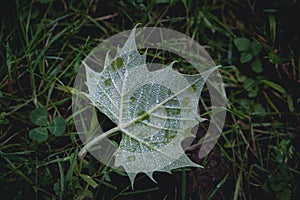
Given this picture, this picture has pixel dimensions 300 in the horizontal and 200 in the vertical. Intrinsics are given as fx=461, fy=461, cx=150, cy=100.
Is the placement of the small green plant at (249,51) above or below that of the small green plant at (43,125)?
above

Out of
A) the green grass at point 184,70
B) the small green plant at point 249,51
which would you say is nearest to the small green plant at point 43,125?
the green grass at point 184,70

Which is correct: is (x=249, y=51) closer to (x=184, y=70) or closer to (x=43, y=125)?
(x=184, y=70)

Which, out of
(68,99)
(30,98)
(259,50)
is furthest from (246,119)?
(30,98)

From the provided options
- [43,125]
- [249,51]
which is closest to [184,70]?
[249,51]

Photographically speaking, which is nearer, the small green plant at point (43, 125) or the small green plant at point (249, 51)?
the small green plant at point (43, 125)

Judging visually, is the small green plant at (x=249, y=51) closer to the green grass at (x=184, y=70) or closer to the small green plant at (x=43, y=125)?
the green grass at (x=184, y=70)

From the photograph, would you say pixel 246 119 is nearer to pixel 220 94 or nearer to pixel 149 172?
pixel 220 94
